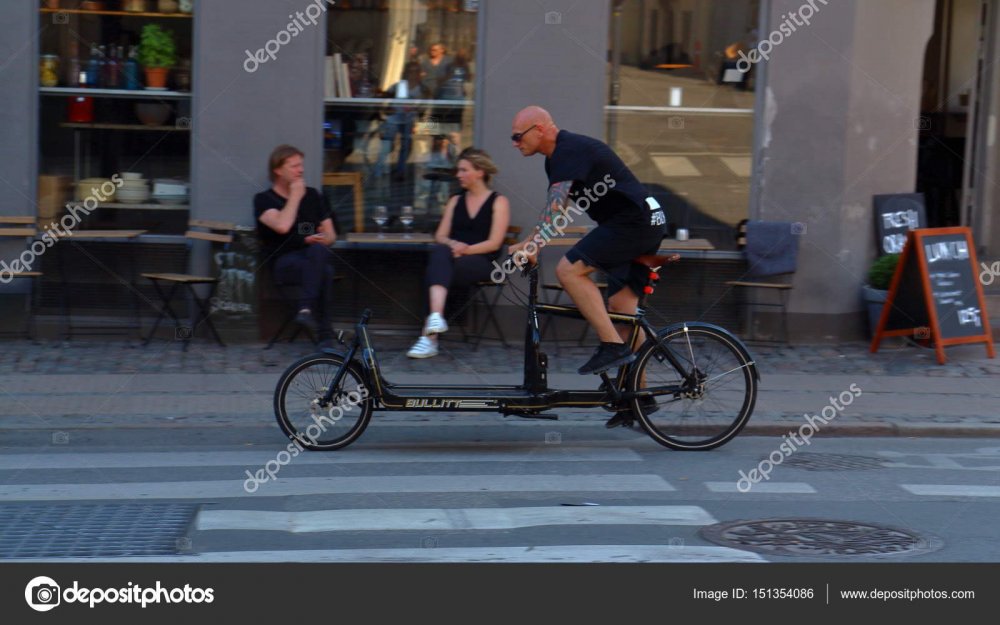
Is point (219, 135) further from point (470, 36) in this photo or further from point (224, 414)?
point (224, 414)

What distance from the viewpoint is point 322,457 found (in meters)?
8.30

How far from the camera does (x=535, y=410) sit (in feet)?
27.3

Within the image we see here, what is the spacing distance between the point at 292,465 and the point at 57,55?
19.9ft

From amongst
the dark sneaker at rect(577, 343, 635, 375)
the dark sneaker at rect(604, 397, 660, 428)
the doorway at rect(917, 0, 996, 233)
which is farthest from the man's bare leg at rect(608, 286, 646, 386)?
the doorway at rect(917, 0, 996, 233)

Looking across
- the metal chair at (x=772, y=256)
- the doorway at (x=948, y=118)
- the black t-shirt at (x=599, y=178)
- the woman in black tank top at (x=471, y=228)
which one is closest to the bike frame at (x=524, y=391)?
the black t-shirt at (x=599, y=178)

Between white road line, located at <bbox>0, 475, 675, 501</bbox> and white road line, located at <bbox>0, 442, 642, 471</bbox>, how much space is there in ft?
1.79

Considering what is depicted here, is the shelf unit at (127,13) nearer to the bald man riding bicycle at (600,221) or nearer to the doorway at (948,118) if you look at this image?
the bald man riding bicycle at (600,221)

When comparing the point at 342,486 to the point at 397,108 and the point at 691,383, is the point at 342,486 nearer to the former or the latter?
the point at 691,383

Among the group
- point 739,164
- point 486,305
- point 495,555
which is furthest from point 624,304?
point 739,164

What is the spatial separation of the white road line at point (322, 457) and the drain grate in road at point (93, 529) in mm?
1187

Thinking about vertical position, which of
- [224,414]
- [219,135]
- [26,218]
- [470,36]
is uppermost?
[470,36]

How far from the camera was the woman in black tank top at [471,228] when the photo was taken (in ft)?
37.2
